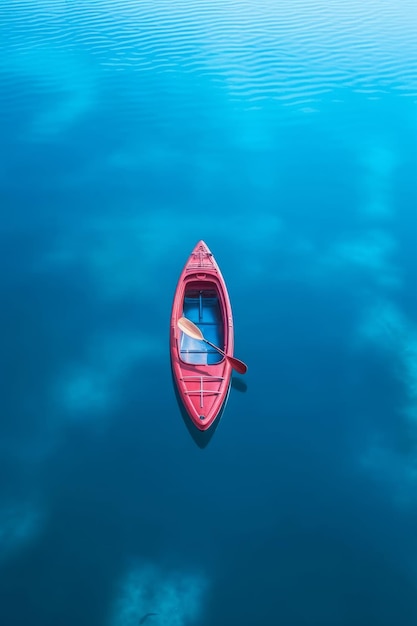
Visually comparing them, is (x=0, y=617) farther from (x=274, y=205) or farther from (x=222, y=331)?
(x=274, y=205)

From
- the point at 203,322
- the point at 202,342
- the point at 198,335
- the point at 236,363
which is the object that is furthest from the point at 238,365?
the point at 203,322

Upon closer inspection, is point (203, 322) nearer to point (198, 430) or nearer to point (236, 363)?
point (236, 363)

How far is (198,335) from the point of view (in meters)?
24.5

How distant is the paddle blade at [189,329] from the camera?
24438 mm

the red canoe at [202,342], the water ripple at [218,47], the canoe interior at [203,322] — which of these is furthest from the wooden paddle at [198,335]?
the water ripple at [218,47]

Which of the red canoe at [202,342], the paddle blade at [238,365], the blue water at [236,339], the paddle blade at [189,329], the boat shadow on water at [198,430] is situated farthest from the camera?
the paddle blade at [189,329]

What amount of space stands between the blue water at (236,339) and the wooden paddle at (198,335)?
129 cm

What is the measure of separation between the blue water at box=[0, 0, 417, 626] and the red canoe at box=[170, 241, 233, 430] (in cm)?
139

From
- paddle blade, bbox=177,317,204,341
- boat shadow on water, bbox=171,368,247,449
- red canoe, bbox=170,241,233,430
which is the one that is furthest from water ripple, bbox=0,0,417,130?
boat shadow on water, bbox=171,368,247,449

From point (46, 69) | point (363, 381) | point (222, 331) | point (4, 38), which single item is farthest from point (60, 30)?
point (363, 381)

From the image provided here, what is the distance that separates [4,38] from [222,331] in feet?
158

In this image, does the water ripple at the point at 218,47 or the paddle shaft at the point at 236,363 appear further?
the water ripple at the point at 218,47

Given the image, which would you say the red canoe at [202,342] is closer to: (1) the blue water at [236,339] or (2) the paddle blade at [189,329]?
(2) the paddle blade at [189,329]

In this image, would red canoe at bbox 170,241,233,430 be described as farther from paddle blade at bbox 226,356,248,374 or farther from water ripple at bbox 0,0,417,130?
water ripple at bbox 0,0,417,130
